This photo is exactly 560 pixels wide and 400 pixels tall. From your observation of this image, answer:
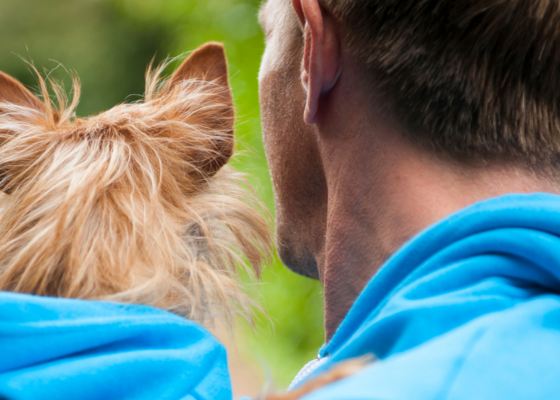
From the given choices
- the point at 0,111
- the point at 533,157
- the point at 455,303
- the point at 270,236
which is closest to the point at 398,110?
the point at 533,157

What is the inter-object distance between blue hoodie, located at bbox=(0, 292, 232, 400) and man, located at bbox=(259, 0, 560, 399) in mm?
368

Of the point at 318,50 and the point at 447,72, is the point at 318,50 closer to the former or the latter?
the point at 318,50

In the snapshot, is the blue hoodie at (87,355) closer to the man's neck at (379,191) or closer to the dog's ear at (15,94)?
the man's neck at (379,191)

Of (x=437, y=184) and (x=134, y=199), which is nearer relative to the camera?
(x=437, y=184)

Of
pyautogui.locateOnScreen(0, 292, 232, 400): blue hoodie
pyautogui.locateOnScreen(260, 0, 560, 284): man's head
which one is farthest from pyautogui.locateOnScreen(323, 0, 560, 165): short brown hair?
pyautogui.locateOnScreen(0, 292, 232, 400): blue hoodie

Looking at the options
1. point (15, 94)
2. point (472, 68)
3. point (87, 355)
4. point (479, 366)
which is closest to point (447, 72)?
point (472, 68)

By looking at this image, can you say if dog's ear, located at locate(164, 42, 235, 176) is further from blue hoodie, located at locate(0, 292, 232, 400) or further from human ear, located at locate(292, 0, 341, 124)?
blue hoodie, located at locate(0, 292, 232, 400)

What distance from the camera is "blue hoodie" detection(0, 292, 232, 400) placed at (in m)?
1.20

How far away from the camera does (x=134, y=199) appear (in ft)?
5.18

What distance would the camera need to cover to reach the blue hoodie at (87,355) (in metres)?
1.20

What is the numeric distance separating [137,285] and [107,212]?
0.24m

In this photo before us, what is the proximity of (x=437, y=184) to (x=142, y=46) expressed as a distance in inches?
385

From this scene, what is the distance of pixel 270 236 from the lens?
2037 millimetres

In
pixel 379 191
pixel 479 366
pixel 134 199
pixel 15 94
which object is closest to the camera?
pixel 479 366
